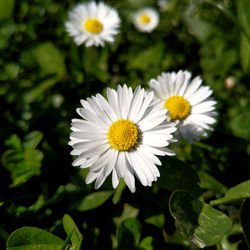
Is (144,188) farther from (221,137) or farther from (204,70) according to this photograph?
(204,70)

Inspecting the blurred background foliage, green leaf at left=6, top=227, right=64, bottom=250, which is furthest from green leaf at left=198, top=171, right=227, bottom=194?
green leaf at left=6, top=227, right=64, bottom=250

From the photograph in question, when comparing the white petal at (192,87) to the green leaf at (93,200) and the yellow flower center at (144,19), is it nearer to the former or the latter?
the green leaf at (93,200)

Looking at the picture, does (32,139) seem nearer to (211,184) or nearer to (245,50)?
(211,184)

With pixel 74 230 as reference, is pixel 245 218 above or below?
below

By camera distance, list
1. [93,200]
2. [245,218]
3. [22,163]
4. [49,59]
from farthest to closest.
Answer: [49,59], [22,163], [93,200], [245,218]

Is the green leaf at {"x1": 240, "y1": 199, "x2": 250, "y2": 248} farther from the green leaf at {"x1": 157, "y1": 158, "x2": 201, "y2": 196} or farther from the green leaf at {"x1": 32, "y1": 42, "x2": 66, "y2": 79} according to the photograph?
the green leaf at {"x1": 32, "y1": 42, "x2": 66, "y2": 79}

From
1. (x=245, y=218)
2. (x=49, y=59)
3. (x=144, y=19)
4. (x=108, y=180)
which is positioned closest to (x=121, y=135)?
(x=108, y=180)

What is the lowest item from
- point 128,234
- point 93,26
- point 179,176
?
point 128,234
